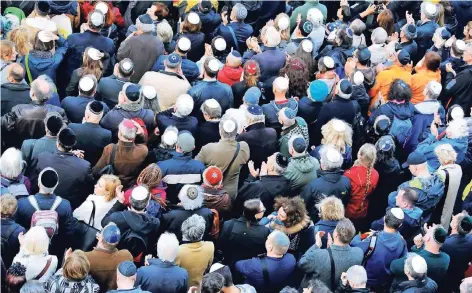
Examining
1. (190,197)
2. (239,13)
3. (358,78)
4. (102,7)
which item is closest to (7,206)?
(190,197)

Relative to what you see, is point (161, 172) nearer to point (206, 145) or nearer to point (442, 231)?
point (206, 145)

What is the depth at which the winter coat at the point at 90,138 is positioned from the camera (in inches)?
418

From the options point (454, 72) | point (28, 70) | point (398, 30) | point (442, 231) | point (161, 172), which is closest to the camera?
point (442, 231)

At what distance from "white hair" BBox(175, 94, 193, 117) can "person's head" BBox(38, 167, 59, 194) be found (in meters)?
2.19

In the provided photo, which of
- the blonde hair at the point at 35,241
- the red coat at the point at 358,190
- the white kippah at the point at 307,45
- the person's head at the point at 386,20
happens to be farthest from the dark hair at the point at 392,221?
the person's head at the point at 386,20

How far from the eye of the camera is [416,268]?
9250mm

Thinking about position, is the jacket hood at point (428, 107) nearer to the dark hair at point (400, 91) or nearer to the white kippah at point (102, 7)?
the dark hair at point (400, 91)

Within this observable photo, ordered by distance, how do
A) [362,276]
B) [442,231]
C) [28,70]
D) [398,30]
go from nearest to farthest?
[362,276], [442,231], [28,70], [398,30]

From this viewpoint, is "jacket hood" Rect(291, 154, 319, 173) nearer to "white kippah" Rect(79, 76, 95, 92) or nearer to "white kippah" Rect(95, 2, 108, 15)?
"white kippah" Rect(79, 76, 95, 92)

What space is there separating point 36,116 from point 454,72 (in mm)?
6331

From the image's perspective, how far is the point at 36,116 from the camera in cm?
1082

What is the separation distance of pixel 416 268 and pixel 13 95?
5.36 m

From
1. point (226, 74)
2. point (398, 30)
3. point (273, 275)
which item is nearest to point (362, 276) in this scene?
point (273, 275)

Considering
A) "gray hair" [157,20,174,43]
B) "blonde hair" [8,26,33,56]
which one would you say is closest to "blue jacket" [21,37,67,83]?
"blonde hair" [8,26,33,56]
